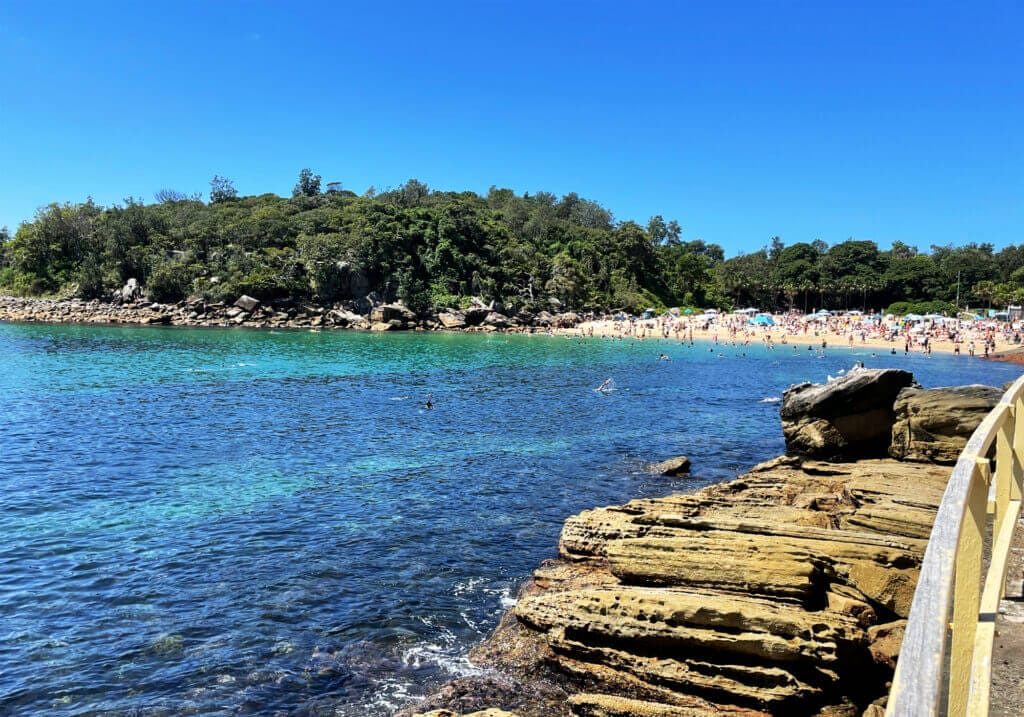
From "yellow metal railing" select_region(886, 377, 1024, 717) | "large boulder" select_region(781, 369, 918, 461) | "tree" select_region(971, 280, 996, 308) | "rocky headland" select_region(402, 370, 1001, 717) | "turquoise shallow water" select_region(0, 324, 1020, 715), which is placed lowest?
"turquoise shallow water" select_region(0, 324, 1020, 715)

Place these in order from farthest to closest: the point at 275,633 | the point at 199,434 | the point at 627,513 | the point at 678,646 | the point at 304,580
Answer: the point at 199,434 → the point at 304,580 → the point at 627,513 → the point at 275,633 → the point at 678,646

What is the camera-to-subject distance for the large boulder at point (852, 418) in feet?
55.9

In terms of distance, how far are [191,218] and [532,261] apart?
58023 millimetres

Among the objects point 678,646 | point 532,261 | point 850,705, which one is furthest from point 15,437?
point 532,261

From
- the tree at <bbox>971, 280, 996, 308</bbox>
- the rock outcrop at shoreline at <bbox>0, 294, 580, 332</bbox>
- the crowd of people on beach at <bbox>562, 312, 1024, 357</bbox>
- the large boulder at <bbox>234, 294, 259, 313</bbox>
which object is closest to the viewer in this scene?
the crowd of people on beach at <bbox>562, 312, 1024, 357</bbox>

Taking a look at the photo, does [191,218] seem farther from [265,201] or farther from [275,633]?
[275,633]

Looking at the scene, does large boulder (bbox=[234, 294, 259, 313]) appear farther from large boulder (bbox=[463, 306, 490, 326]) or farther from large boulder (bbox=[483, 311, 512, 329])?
large boulder (bbox=[483, 311, 512, 329])

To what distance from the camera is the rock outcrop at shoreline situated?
9188 centimetres

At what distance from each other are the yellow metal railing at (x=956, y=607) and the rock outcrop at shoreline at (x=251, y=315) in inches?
3593

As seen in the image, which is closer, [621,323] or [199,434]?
[199,434]

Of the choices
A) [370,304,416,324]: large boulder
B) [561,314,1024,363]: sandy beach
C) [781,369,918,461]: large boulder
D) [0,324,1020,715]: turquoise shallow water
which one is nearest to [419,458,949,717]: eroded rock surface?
[0,324,1020,715]: turquoise shallow water

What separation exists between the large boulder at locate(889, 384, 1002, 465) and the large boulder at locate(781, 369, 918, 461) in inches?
42.9

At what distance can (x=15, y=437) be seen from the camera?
76.8 ft

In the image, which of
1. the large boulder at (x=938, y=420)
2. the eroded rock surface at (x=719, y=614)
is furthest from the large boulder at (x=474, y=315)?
the eroded rock surface at (x=719, y=614)
